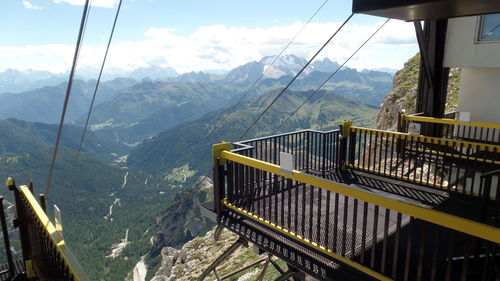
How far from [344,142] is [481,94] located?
27.1 feet

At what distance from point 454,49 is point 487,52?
1465 millimetres

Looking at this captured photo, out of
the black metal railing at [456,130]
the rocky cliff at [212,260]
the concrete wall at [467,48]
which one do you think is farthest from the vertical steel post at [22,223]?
the concrete wall at [467,48]

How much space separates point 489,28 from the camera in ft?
42.1

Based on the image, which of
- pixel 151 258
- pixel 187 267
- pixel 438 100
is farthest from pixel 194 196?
pixel 438 100

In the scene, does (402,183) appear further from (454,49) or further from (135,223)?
(135,223)

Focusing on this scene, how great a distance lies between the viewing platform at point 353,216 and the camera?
414cm

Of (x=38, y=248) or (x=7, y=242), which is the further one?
(x=7, y=242)

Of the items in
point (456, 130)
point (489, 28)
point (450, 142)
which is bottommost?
point (456, 130)

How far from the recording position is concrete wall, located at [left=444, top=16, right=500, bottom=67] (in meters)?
12.6

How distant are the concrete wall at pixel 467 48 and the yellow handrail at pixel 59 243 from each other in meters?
15.8

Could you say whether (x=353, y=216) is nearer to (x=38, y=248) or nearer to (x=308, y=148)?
(x=38, y=248)

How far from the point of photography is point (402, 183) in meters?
9.82

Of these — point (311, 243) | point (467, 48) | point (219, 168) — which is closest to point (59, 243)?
point (219, 168)

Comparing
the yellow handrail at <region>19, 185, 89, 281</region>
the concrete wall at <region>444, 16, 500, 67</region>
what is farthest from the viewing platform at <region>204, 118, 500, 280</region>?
the concrete wall at <region>444, 16, 500, 67</region>
